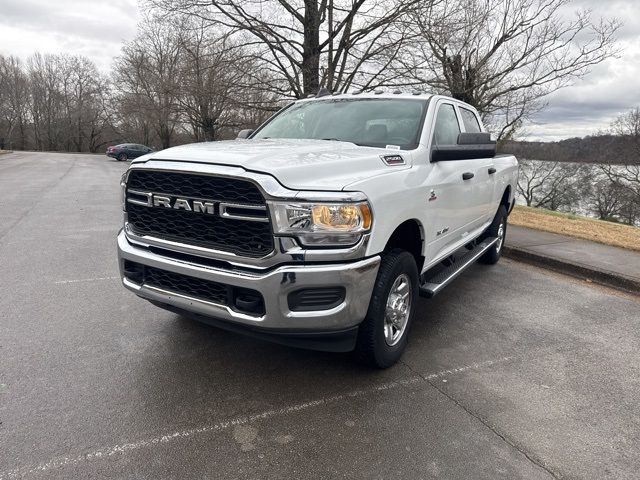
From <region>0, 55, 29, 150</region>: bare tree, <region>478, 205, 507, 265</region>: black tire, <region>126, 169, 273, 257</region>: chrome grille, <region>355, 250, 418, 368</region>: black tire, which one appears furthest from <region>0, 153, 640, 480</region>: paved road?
<region>0, 55, 29, 150</region>: bare tree

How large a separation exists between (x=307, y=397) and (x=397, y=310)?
0.91 m

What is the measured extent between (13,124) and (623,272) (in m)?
81.9

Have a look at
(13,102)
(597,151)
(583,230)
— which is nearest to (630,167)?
(597,151)

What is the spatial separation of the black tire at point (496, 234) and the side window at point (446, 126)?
201 cm

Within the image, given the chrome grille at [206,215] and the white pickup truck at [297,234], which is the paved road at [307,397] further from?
the chrome grille at [206,215]

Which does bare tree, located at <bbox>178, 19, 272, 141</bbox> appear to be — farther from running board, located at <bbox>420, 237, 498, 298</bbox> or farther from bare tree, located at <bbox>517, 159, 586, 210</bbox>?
bare tree, located at <bbox>517, 159, 586, 210</bbox>

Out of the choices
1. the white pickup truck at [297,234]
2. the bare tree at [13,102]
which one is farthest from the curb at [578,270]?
the bare tree at [13,102]

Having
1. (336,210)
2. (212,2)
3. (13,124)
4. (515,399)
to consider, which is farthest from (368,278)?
(13,124)

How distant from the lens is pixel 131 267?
125 inches

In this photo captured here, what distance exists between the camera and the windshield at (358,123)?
3826 millimetres

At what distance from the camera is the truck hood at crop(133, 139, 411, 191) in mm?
2586

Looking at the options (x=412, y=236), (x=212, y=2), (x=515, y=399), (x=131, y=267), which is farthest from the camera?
(x=212, y=2)

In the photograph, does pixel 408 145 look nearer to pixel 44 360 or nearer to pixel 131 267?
pixel 131 267

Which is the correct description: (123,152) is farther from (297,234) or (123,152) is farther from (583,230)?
(297,234)
